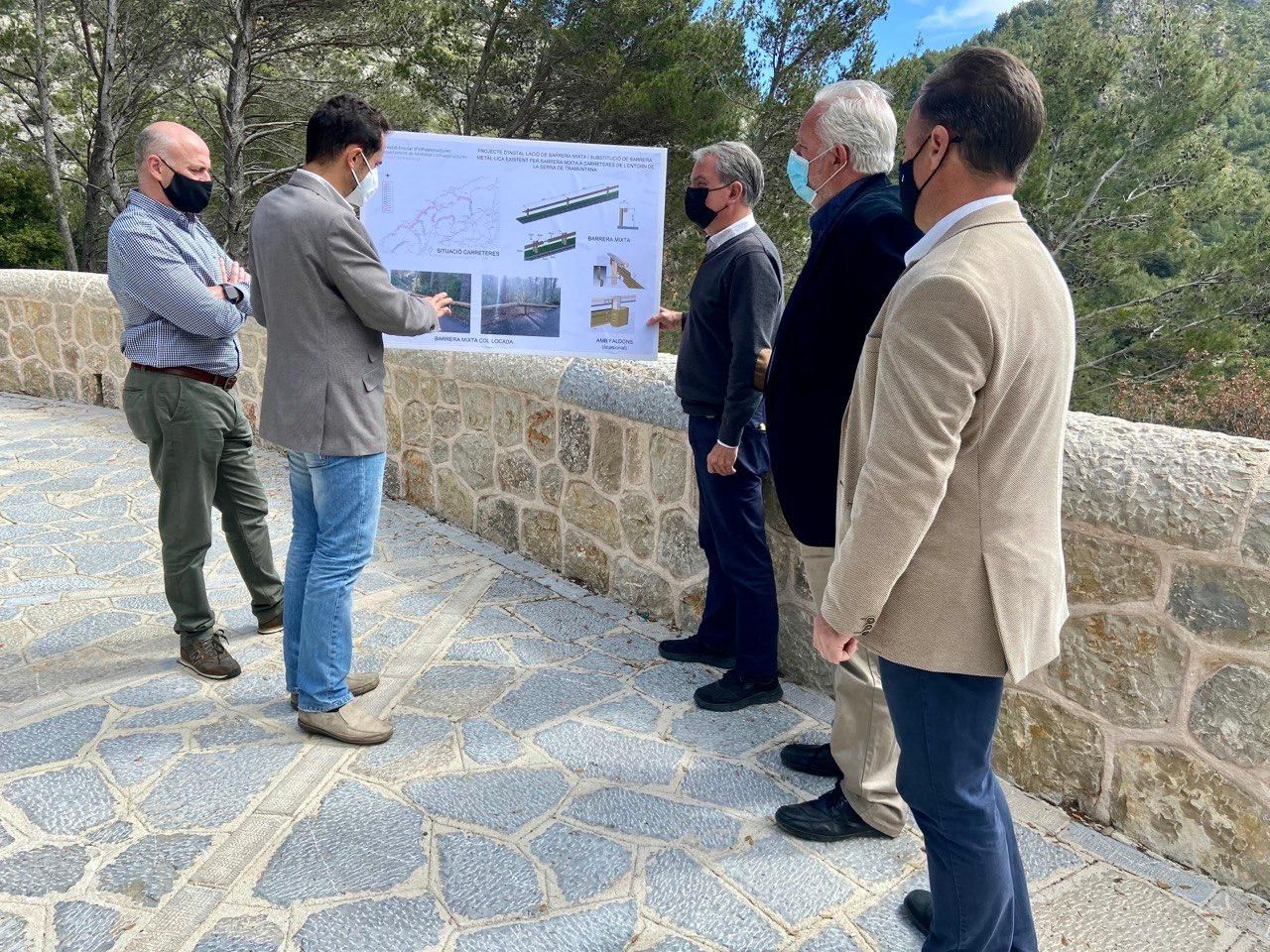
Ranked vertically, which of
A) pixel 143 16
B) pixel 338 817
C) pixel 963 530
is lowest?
pixel 338 817

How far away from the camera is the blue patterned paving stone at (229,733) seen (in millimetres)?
2850

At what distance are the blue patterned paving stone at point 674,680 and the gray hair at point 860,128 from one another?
6.11 ft

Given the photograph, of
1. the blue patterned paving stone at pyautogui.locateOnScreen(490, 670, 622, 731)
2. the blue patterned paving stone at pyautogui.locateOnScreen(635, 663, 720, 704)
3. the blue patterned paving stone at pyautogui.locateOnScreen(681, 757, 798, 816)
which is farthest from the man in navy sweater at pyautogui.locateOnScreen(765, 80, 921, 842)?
the blue patterned paving stone at pyautogui.locateOnScreen(490, 670, 622, 731)

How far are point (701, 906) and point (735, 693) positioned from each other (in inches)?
39.9

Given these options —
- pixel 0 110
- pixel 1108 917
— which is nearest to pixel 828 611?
pixel 1108 917

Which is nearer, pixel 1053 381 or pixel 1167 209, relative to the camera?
pixel 1053 381

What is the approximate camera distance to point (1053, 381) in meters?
1.52

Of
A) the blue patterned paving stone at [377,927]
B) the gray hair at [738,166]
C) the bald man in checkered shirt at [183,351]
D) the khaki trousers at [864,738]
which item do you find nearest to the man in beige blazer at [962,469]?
the khaki trousers at [864,738]

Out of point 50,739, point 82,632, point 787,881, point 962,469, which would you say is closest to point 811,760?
point 787,881

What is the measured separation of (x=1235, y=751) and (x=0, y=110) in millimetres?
23933

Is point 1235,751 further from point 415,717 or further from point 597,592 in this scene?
point 597,592

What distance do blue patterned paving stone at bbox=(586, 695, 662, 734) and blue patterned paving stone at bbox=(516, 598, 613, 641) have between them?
596mm

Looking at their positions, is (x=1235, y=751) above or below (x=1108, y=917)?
above

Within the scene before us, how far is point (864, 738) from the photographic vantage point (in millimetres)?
2412
